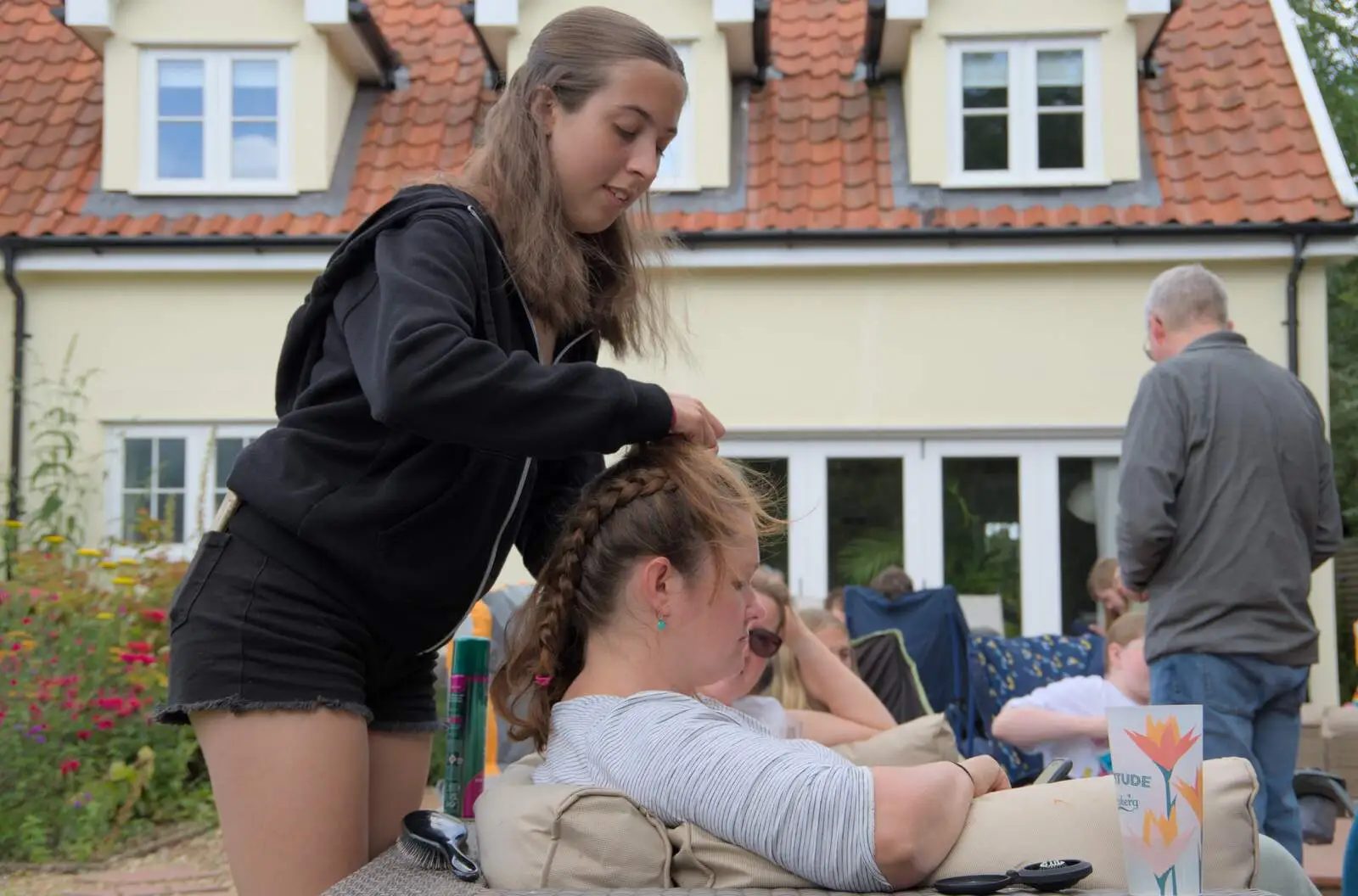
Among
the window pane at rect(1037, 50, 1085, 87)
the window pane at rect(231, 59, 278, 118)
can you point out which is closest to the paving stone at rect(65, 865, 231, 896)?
the window pane at rect(231, 59, 278, 118)

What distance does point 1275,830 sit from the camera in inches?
170

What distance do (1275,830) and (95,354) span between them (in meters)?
9.33

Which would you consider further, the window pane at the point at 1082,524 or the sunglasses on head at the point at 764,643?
the window pane at the point at 1082,524

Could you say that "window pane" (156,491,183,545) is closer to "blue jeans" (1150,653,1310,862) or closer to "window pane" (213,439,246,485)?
"window pane" (213,439,246,485)

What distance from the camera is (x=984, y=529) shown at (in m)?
10.7

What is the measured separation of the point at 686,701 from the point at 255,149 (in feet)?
34.3

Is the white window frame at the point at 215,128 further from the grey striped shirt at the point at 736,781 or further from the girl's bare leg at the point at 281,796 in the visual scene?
the grey striped shirt at the point at 736,781

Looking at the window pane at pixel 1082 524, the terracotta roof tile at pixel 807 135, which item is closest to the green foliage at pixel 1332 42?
the terracotta roof tile at pixel 807 135

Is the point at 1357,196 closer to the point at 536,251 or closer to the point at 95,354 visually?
the point at 95,354

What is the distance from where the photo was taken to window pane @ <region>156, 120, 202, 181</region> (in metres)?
11.5

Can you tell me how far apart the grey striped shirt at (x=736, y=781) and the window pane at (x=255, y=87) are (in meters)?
10.5

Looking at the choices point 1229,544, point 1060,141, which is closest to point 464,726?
point 1229,544

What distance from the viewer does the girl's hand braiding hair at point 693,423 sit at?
2027mm

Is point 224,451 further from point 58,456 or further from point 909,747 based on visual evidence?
point 909,747
